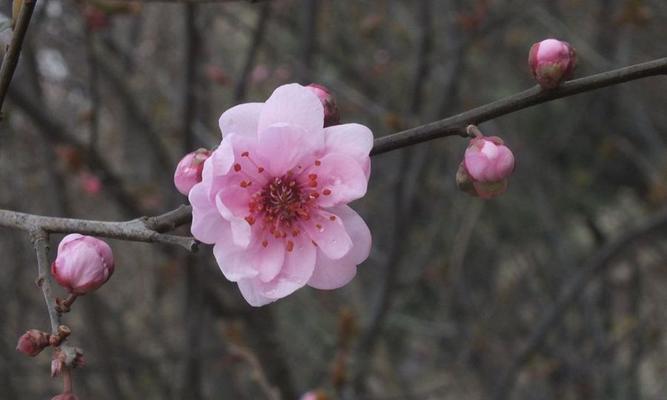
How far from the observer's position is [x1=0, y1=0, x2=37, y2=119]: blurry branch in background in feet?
3.74

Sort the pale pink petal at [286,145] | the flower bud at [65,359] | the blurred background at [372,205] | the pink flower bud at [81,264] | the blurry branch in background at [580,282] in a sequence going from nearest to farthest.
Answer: the flower bud at [65,359]
the pink flower bud at [81,264]
the pale pink petal at [286,145]
the blurry branch in background at [580,282]
the blurred background at [372,205]

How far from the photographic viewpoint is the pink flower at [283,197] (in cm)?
130

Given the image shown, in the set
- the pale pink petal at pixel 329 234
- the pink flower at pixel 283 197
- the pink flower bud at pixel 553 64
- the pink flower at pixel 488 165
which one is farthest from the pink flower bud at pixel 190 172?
the pink flower bud at pixel 553 64

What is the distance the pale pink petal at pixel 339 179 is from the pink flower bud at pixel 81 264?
1.36 ft

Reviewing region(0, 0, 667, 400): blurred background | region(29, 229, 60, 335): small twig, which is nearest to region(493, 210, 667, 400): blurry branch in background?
region(0, 0, 667, 400): blurred background

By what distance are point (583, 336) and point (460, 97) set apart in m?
1.70

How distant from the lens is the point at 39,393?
4.42 meters

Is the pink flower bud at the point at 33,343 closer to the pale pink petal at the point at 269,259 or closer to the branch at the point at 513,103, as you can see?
the pale pink petal at the point at 269,259

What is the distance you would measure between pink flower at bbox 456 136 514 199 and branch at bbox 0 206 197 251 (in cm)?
52

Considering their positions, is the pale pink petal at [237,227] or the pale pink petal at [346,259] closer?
the pale pink petal at [237,227]

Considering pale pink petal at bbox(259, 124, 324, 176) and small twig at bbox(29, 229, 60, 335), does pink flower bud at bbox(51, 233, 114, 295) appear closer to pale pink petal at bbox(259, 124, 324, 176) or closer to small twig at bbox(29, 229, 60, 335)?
small twig at bbox(29, 229, 60, 335)

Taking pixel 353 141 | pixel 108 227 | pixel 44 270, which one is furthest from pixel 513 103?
pixel 44 270

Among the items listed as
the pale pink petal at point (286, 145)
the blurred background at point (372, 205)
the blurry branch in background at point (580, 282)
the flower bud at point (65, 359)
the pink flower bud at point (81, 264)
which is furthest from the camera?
the blurred background at point (372, 205)

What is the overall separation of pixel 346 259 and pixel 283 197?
184 millimetres
